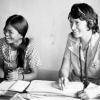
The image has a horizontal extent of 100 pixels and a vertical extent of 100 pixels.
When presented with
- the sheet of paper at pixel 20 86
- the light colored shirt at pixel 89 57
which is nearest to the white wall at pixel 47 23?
the light colored shirt at pixel 89 57

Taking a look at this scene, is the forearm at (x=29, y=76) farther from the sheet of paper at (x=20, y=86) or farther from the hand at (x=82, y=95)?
the hand at (x=82, y=95)

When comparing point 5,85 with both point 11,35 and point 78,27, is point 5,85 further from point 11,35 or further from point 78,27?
point 78,27

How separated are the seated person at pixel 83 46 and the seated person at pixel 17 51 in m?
0.29

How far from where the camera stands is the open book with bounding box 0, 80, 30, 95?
124cm

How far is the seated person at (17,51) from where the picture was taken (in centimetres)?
168

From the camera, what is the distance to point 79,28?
153cm

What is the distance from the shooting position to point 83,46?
5.40ft

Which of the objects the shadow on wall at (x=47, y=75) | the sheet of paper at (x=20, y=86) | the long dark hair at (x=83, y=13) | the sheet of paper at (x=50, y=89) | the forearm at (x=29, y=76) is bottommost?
the shadow on wall at (x=47, y=75)

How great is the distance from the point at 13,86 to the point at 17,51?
0.56 m

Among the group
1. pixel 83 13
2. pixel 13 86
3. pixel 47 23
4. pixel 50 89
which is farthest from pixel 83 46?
pixel 47 23

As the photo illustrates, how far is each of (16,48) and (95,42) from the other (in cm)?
69

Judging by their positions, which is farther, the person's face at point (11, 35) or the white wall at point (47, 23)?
the white wall at point (47, 23)

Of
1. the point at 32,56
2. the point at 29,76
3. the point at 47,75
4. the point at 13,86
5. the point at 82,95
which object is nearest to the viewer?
the point at 82,95

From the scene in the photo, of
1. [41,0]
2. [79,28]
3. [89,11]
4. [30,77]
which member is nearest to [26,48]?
[30,77]
